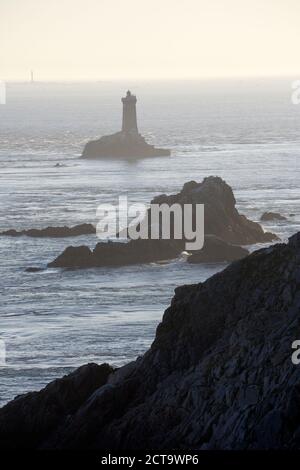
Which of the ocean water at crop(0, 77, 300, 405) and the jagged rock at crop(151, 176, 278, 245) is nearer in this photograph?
the ocean water at crop(0, 77, 300, 405)

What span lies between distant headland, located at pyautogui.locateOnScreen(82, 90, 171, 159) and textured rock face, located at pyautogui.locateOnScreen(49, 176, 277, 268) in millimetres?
78309

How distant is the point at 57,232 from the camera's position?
9594 centimetres

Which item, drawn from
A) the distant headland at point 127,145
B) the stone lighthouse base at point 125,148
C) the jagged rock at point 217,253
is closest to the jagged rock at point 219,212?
the jagged rock at point 217,253

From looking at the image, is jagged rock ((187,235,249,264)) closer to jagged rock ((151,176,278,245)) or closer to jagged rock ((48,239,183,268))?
jagged rock ((48,239,183,268))

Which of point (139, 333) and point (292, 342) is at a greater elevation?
point (292, 342)

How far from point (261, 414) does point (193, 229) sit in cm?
5313

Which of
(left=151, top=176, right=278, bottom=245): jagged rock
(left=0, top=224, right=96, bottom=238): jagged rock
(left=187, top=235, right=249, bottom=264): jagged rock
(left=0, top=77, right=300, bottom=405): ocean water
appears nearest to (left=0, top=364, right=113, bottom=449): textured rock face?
(left=0, top=77, right=300, bottom=405): ocean water

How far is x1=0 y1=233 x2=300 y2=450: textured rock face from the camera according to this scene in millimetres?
35406

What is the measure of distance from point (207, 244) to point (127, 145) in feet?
290

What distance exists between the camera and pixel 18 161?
548 feet

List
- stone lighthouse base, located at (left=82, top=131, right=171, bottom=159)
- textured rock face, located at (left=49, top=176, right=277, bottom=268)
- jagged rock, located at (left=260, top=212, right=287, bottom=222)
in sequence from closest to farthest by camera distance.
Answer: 1. textured rock face, located at (left=49, top=176, right=277, bottom=268)
2. jagged rock, located at (left=260, top=212, right=287, bottom=222)
3. stone lighthouse base, located at (left=82, top=131, right=171, bottom=159)

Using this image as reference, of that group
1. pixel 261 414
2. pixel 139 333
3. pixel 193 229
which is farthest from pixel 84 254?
pixel 261 414

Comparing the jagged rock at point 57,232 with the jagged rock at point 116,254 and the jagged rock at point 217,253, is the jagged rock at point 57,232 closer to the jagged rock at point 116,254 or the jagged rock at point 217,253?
the jagged rock at point 116,254
